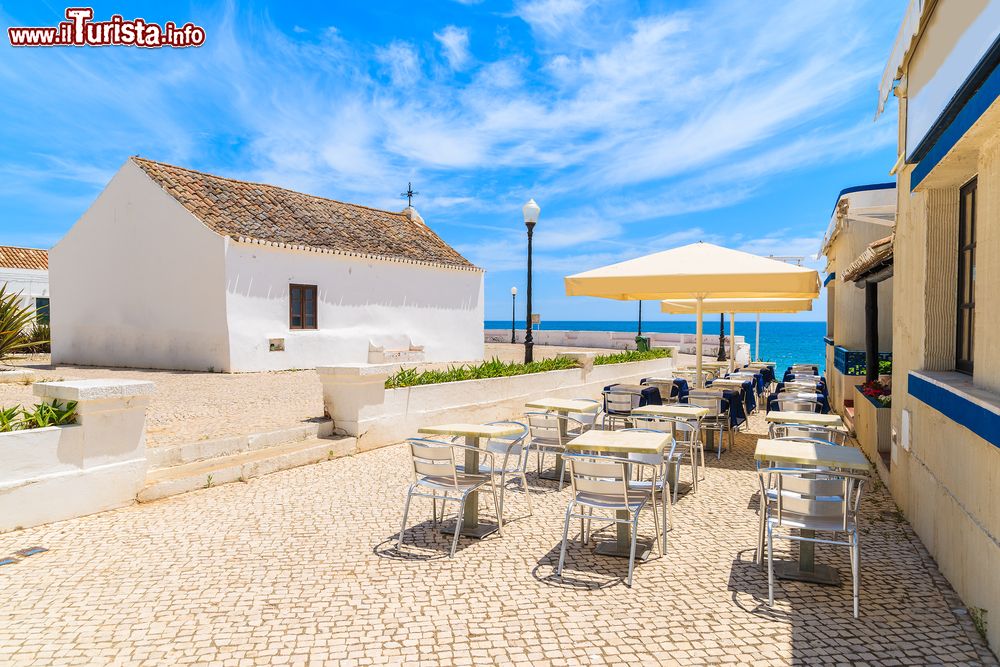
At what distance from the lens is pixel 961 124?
12.1 feet

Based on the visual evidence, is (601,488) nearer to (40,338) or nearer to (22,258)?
(40,338)

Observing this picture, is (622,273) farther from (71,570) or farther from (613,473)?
(71,570)

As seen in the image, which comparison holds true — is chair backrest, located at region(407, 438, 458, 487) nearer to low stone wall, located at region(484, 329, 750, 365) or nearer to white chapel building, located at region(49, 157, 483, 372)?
white chapel building, located at region(49, 157, 483, 372)

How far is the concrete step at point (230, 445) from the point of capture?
6.64 m

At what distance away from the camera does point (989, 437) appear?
315 centimetres

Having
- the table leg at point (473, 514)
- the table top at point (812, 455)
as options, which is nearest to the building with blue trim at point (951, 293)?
the table top at point (812, 455)

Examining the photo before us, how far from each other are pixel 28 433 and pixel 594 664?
517 centimetres

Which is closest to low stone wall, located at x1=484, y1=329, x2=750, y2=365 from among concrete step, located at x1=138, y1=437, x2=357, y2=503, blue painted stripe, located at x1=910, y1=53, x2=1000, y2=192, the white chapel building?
the white chapel building

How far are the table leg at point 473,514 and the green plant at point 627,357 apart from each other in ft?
31.5

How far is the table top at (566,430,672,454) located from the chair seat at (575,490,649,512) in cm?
36

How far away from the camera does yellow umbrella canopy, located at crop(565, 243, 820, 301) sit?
7234mm

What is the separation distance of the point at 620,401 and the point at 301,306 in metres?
11.7

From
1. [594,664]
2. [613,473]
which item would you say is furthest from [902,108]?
[594,664]

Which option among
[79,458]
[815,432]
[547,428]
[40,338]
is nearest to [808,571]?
[815,432]
